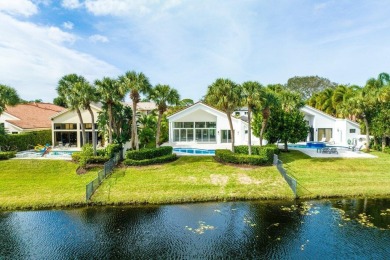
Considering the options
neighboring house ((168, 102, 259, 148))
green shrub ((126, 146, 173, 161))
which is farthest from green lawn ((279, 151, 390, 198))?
green shrub ((126, 146, 173, 161))

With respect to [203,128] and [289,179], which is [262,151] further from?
[203,128]

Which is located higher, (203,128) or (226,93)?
(226,93)

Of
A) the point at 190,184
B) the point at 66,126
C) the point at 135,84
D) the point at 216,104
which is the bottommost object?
the point at 190,184

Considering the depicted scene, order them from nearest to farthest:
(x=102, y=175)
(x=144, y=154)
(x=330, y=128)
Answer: (x=102, y=175)
(x=144, y=154)
(x=330, y=128)

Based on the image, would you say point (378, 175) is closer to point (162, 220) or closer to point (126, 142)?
point (162, 220)

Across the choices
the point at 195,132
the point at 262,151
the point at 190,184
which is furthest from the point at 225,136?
the point at 190,184

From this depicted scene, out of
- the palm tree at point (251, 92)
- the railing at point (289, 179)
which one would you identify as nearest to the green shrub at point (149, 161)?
the palm tree at point (251, 92)

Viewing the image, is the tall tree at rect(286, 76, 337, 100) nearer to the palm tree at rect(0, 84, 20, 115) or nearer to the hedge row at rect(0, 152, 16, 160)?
the palm tree at rect(0, 84, 20, 115)

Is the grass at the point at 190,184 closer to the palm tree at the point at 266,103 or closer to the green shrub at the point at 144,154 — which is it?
the green shrub at the point at 144,154
